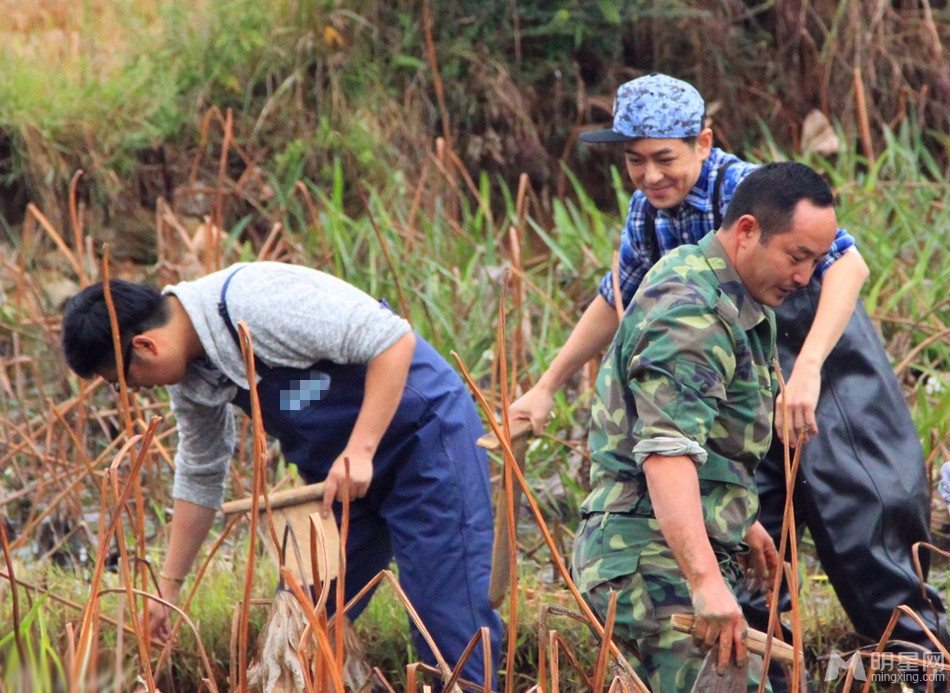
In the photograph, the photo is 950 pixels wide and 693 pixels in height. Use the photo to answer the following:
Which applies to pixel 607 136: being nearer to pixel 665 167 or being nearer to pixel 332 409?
pixel 665 167

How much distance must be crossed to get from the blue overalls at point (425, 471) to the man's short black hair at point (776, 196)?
2.85ft

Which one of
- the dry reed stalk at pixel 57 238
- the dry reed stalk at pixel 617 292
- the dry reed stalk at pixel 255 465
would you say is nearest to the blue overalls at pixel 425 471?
the dry reed stalk at pixel 617 292

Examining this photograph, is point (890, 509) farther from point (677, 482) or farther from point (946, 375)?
point (946, 375)

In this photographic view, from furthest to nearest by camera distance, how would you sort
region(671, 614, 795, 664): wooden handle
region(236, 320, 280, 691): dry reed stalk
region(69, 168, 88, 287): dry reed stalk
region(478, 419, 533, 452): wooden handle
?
region(69, 168, 88, 287): dry reed stalk
region(478, 419, 533, 452): wooden handle
region(671, 614, 795, 664): wooden handle
region(236, 320, 280, 691): dry reed stalk

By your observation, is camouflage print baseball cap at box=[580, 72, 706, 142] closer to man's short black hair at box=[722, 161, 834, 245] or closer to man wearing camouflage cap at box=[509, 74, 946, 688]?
man wearing camouflage cap at box=[509, 74, 946, 688]

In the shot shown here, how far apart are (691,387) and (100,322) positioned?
3.77 feet

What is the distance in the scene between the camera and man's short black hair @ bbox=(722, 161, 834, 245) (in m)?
1.94

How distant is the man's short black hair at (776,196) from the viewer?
1943 millimetres

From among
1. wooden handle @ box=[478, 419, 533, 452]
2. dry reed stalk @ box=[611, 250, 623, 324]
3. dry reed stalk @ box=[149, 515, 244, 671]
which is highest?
dry reed stalk @ box=[611, 250, 623, 324]

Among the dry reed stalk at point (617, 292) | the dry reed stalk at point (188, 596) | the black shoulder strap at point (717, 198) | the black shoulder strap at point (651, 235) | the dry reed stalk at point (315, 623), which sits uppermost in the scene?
the black shoulder strap at point (717, 198)

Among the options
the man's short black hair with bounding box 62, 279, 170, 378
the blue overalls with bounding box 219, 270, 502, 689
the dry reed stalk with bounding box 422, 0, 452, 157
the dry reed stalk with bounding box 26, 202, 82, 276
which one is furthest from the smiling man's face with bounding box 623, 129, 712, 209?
the dry reed stalk with bounding box 422, 0, 452, 157

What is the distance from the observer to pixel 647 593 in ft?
6.53

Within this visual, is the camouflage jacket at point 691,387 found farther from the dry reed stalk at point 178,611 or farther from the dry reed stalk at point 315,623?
the dry reed stalk at point 178,611

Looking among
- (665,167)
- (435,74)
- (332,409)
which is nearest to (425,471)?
(332,409)
